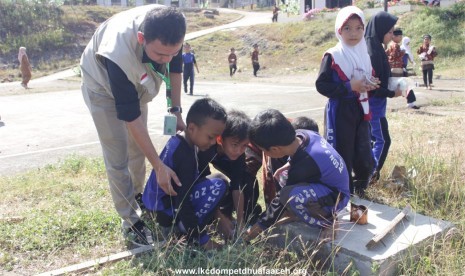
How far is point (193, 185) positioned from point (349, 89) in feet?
4.99

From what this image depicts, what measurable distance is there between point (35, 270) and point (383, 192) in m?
2.95

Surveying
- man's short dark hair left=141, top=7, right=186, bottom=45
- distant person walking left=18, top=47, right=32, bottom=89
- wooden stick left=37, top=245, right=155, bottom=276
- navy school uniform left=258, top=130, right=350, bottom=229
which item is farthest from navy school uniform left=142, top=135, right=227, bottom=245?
distant person walking left=18, top=47, right=32, bottom=89

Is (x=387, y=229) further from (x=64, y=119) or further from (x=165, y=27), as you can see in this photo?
(x=64, y=119)

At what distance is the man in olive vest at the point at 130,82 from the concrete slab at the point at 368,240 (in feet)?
3.25

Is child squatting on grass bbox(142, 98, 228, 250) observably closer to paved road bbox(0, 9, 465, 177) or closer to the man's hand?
the man's hand

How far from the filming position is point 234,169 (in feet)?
11.5

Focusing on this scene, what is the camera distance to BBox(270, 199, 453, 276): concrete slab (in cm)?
289

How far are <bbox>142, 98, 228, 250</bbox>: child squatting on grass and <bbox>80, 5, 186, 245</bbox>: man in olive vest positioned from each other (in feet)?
0.49

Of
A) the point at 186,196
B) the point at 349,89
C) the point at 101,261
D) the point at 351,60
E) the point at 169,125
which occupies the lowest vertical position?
the point at 101,261

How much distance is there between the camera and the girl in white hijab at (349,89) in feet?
12.5

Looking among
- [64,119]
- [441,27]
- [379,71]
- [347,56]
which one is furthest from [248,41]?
[347,56]

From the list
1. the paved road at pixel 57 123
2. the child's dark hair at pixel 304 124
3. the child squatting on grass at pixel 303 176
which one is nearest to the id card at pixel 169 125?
the child squatting on grass at pixel 303 176

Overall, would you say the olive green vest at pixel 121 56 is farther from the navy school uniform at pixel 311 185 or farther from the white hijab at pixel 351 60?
the white hijab at pixel 351 60

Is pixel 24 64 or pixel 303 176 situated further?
pixel 24 64
